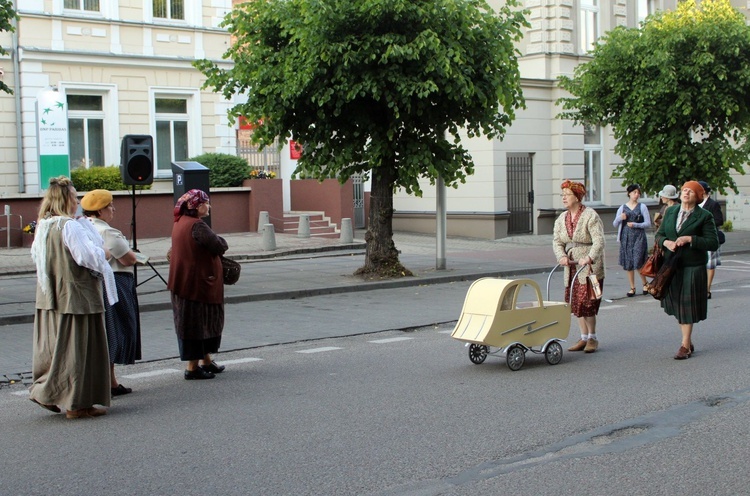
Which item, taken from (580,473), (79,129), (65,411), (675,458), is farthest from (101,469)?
(79,129)

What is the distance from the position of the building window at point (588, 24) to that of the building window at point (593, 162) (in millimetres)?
2579

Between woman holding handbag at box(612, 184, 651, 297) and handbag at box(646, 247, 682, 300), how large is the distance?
564cm

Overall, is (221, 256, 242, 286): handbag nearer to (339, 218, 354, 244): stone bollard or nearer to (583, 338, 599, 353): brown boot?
(583, 338, 599, 353): brown boot

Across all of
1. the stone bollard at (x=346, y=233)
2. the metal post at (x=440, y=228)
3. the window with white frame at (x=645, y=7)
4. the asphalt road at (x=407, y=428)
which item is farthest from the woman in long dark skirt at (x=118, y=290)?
the window with white frame at (x=645, y=7)

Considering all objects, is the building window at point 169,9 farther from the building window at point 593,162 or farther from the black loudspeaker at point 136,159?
the building window at point 593,162

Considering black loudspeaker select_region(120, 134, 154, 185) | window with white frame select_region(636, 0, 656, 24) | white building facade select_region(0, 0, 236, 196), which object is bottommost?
black loudspeaker select_region(120, 134, 154, 185)

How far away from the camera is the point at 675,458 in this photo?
6.03m

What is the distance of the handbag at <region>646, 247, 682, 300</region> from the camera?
9469 millimetres

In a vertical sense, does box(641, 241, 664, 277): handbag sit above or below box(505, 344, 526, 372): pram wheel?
above

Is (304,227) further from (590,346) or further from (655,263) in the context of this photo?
(655,263)

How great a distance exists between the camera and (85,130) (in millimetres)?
24656

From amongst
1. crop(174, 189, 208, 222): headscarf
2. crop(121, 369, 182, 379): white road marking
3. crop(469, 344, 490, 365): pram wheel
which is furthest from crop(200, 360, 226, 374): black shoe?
crop(469, 344, 490, 365): pram wheel

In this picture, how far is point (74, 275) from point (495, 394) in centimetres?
349

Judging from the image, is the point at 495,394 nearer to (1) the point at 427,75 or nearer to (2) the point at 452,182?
(1) the point at 427,75
